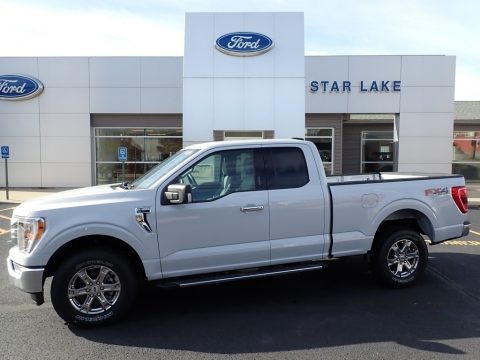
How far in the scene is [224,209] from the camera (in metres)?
4.74

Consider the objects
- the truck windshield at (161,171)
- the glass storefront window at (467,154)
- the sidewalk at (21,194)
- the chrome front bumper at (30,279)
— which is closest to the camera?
the chrome front bumper at (30,279)

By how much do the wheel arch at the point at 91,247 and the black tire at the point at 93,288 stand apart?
0.10m

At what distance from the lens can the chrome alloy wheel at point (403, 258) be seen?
560cm

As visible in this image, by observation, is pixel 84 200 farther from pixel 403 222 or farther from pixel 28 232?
pixel 403 222

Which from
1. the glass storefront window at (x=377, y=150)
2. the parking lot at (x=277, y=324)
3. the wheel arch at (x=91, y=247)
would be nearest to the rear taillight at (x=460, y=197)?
the parking lot at (x=277, y=324)

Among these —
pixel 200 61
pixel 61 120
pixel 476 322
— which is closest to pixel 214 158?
pixel 476 322

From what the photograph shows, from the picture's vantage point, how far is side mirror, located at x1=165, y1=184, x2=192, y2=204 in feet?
14.5

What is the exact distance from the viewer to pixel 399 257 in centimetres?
562

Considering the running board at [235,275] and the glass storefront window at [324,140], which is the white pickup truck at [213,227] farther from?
the glass storefront window at [324,140]

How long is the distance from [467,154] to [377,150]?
5262 millimetres

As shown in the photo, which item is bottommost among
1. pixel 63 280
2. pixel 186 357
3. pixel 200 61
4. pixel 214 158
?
pixel 186 357

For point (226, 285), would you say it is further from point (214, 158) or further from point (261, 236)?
point (214, 158)

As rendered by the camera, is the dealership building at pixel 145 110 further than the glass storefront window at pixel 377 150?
No

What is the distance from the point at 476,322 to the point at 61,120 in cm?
1926
